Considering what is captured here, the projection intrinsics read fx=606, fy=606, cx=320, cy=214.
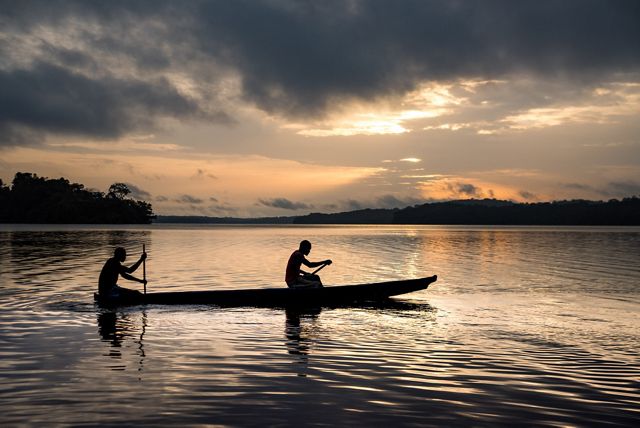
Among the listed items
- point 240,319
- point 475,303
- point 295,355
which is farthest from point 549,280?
point 295,355

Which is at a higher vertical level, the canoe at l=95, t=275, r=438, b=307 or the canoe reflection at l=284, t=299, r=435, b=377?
the canoe at l=95, t=275, r=438, b=307

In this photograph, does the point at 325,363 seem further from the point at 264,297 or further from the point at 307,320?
the point at 264,297

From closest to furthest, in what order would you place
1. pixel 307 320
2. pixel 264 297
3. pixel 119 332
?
1. pixel 119 332
2. pixel 307 320
3. pixel 264 297

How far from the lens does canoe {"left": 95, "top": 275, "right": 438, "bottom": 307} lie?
23953 millimetres

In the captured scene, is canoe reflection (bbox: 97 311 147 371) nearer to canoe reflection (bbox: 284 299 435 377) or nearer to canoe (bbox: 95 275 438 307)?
canoe (bbox: 95 275 438 307)

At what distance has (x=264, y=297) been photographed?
2448 cm

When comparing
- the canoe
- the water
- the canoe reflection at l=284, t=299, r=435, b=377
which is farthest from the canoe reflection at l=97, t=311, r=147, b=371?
the canoe reflection at l=284, t=299, r=435, b=377

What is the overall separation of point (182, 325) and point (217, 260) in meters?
37.3

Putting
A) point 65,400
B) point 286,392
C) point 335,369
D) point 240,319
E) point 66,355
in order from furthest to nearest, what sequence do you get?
point 240,319 < point 66,355 < point 335,369 < point 286,392 < point 65,400

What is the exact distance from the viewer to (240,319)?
2095 centimetres

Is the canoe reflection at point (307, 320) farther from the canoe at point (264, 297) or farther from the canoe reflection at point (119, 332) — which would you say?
the canoe reflection at point (119, 332)

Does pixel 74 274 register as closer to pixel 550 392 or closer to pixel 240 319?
pixel 240 319

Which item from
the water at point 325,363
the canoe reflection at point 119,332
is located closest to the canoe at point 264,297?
the water at point 325,363

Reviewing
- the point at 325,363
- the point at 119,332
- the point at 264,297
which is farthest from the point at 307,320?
the point at 325,363
